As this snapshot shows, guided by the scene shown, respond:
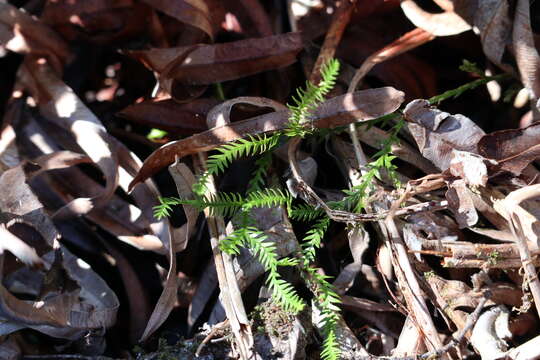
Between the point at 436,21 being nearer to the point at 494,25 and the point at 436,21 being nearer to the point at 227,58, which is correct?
the point at 494,25

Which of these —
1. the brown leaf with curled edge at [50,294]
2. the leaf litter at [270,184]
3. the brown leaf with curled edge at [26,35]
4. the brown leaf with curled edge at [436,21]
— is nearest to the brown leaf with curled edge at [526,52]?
the leaf litter at [270,184]

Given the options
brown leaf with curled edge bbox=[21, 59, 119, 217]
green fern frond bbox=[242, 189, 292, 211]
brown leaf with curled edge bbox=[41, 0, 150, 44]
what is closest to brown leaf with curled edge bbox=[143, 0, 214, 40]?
brown leaf with curled edge bbox=[41, 0, 150, 44]

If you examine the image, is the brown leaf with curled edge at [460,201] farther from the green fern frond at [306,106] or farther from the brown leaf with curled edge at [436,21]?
the brown leaf with curled edge at [436,21]

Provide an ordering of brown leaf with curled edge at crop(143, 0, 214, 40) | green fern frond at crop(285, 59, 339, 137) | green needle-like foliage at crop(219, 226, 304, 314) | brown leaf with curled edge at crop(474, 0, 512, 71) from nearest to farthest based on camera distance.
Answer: green needle-like foliage at crop(219, 226, 304, 314) < green fern frond at crop(285, 59, 339, 137) < brown leaf with curled edge at crop(474, 0, 512, 71) < brown leaf with curled edge at crop(143, 0, 214, 40)

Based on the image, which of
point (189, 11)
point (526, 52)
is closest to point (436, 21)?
point (526, 52)

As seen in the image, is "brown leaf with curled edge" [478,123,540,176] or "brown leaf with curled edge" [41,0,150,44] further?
"brown leaf with curled edge" [41,0,150,44]

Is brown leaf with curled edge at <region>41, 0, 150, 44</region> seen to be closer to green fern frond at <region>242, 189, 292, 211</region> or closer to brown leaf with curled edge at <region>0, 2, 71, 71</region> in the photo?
brown leaf with curled edge at <region>0, 2, 71, 71</region>
